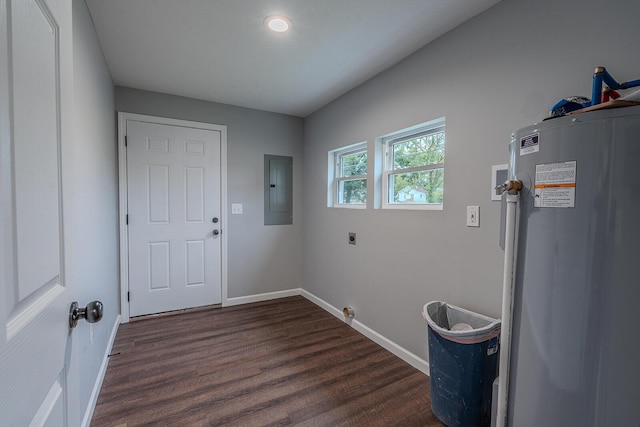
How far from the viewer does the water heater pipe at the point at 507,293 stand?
1.11 meters

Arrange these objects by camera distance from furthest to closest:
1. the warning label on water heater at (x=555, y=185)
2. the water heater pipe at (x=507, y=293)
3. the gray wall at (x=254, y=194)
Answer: the gray wall at (x=254, y=194), the water heater pipe at (x=507, y=293), the warning label on water heater at (x=555, y=185)

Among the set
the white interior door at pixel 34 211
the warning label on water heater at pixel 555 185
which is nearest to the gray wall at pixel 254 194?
the white interior door at pixel 34 211

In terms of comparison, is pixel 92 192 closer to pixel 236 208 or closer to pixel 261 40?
pixel 261 40

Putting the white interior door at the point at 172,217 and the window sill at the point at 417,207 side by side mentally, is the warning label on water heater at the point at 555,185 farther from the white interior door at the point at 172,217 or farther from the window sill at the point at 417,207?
the white interior door at the point at 172,217

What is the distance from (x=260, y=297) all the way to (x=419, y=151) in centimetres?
258

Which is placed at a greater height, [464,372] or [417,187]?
[417,187]

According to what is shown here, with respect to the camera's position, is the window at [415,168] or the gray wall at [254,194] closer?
the window at [415,168]

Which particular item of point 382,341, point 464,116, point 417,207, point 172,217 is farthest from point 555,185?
point 172,217

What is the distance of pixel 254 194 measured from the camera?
3574 millimetres

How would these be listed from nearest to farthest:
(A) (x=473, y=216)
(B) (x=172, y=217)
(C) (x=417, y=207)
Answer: (A) (x=473, y=216) < (C) (x=417, y=207) < (B) (x=172, y=217)

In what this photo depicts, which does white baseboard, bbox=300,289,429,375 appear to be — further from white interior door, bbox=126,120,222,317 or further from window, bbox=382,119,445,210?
white interior door, bbox=126,120,222,317

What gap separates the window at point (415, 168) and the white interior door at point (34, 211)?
2026 mm

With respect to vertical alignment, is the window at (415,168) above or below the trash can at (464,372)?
above

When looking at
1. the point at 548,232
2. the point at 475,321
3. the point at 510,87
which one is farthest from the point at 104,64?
the point at 475,321
